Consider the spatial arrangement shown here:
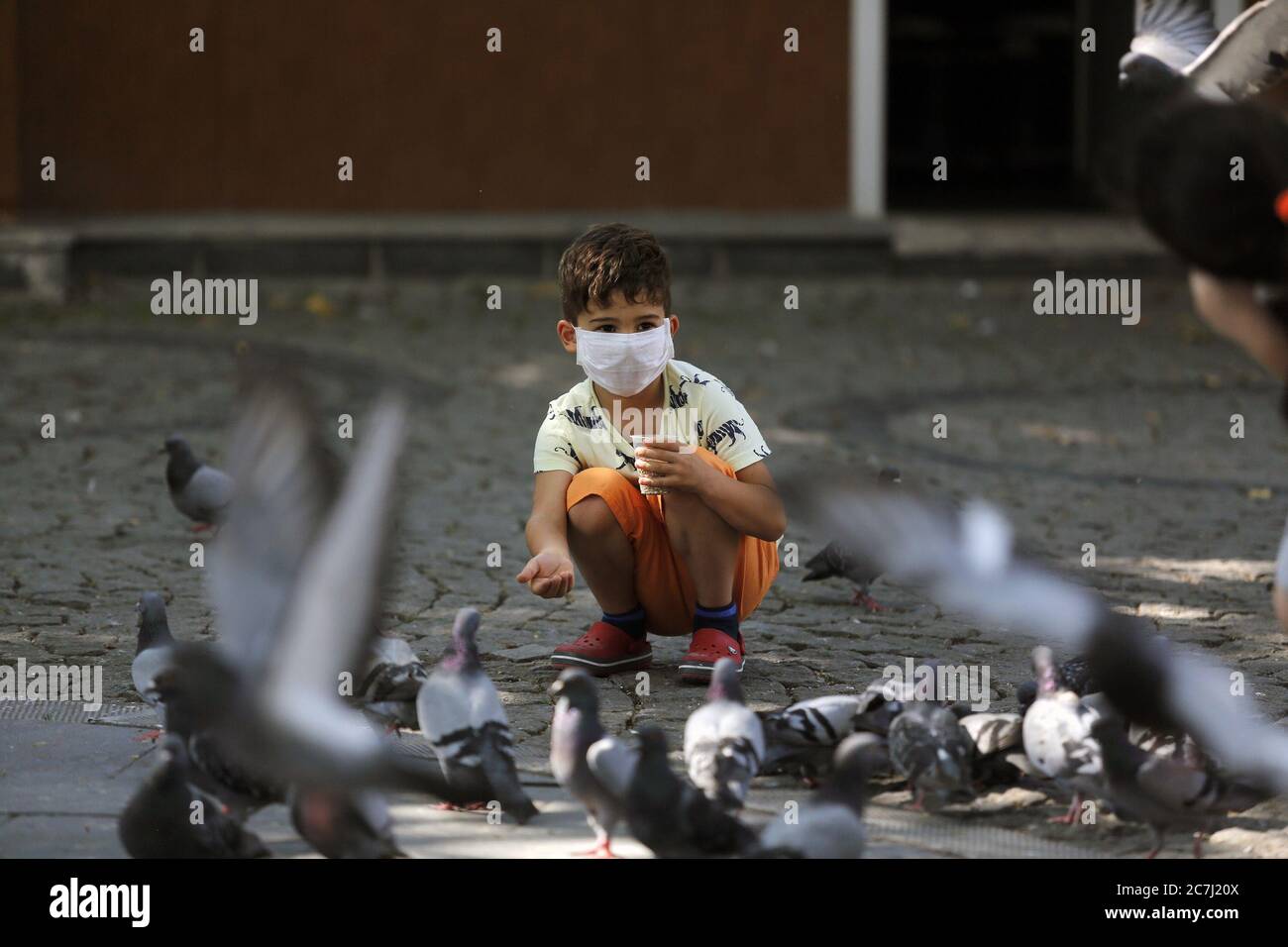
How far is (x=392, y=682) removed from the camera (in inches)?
152

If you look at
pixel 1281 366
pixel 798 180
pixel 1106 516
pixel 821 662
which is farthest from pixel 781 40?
pixel 1281 366

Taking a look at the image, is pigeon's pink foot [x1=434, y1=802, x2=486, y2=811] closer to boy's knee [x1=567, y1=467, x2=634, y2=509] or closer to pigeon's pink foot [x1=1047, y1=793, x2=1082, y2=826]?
boy's knee [x1=567, y1=467, x2=634, y2=509]

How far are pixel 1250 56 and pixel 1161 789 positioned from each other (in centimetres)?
199

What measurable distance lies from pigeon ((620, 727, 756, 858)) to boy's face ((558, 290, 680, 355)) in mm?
1356

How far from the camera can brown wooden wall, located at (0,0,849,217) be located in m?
11.9

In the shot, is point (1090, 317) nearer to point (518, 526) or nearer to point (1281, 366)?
point (518, 526)

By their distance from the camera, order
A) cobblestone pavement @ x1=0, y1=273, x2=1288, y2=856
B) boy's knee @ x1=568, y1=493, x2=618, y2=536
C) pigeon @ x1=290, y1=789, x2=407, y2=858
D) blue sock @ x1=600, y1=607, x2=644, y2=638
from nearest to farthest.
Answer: pigeon @ x1=290, y1=789, x2=407, y2=858
boy's knee @ x1=568, y1=493, x2=618, y2=536
blue sock @ x1=600, y1=607, x2=644, y2=638
cobblestone pavement @ x1=0, y1=273, x2=1288, y2=856

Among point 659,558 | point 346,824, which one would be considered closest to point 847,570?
point 659,558

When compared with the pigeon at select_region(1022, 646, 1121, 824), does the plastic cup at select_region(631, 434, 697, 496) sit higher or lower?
higher

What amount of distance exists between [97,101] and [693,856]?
10.2 m

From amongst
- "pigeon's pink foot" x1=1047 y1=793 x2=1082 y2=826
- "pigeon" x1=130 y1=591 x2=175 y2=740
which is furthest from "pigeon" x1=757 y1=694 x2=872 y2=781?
"pigeon" x1=130 y1=591 x2=175 y2=740

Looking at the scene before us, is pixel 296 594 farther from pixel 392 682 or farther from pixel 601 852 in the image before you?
pixel 392 682

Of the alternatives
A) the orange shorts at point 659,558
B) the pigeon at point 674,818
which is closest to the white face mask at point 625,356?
the orange shorts at point 659,558

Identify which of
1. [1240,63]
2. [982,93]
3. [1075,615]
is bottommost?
[1075,615]
